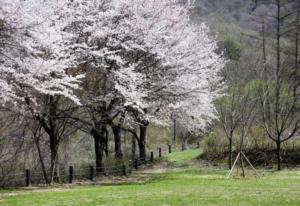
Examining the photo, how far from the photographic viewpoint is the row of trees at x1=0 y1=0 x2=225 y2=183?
1553cm

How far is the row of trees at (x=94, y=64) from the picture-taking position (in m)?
15.5

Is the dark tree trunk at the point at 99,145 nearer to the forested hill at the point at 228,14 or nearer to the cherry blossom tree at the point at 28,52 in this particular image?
the cherry blossom tree at the point at 28,52

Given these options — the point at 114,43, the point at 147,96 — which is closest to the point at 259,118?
the point at 147,96

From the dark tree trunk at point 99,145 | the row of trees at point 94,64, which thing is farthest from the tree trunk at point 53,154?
the dark tree trunk at point 99,145

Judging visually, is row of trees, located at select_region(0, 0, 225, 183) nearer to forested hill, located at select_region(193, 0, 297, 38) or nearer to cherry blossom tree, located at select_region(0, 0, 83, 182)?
cherry blossom tree, located at select_region(0, 0, 83, 182)

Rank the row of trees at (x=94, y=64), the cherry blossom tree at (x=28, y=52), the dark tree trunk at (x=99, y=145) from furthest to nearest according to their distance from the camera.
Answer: the dark tree trunk at (x=99, y=145)
the row of trees at (x=94, y=64)
the cherry blossom tree at (x=28, y=52)

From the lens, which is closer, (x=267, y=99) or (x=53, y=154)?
(x=53, y=154)

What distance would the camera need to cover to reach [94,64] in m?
21.0

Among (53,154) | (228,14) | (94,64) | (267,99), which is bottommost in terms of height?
(53,154)

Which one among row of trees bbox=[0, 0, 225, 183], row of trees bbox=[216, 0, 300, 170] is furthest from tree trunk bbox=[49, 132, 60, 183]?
row of trees bbox=[216, 0, 300, 170]

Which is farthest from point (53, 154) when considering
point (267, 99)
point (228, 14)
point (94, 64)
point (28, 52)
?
point (228, 14)

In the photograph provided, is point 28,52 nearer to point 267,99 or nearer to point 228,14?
point 267,99

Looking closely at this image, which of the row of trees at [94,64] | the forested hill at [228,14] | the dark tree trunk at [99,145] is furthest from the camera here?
the forested hill at [228,14]

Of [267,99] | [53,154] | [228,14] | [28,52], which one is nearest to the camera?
[28,52]
